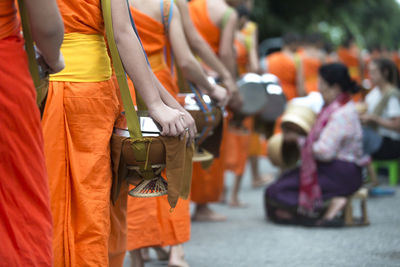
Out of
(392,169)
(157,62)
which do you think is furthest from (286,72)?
(157,62)

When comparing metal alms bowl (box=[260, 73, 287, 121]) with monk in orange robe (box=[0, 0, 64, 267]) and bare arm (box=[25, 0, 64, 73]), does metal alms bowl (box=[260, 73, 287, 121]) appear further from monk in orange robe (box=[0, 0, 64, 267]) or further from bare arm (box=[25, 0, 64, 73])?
monk in orange robe (box=[0, 0, 64, 267])

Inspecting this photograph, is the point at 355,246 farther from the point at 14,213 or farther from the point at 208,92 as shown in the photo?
the point at 14,213

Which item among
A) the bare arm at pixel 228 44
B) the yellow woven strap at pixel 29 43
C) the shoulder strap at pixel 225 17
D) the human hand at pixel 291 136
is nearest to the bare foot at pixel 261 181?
the human hand at pixel 291 136

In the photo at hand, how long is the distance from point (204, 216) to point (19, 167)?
3.96 metres

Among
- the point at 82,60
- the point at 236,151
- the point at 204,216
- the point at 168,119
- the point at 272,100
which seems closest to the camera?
the point at 168,119

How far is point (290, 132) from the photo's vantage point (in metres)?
6.34

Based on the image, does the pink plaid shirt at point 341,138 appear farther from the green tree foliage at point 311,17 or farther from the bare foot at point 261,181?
the green tree foliage at point 311,17

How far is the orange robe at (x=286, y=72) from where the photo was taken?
363 inches

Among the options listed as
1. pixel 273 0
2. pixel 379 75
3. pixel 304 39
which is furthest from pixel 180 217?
pixel 273 0

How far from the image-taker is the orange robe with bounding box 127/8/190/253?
12.4 ft

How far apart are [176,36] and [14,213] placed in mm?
1926

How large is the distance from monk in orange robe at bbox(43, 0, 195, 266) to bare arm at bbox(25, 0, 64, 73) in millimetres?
460

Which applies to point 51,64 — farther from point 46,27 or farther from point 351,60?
point 351,60

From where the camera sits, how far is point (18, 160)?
2.19 m
